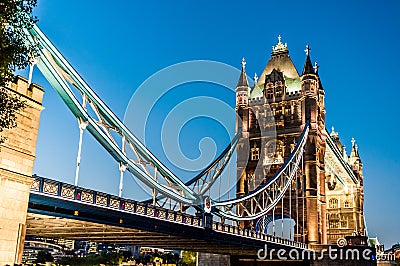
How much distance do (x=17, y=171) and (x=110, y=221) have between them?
7.91 meters

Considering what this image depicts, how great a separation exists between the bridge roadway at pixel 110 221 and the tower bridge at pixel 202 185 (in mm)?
61

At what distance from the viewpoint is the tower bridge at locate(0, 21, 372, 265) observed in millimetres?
21172

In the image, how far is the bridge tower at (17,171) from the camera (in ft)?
63.6

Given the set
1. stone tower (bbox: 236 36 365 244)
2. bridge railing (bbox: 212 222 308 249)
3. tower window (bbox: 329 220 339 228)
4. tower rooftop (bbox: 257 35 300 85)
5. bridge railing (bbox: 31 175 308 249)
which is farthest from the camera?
tower window (bbox: 329 220 339 228)

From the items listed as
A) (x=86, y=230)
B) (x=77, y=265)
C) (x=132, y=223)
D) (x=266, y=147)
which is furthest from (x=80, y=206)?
(x=77, y=265)

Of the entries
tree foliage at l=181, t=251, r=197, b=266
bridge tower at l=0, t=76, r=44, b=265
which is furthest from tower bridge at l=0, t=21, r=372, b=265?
tree foliage at l=181, t=251, r=197, b=266

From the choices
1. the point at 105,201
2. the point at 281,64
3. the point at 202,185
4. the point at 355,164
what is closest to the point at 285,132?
the point at 281,64

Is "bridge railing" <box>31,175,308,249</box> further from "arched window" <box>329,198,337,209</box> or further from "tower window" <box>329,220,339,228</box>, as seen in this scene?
"arched window" <box>329,198,337,209</box>

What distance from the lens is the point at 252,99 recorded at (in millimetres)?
78750

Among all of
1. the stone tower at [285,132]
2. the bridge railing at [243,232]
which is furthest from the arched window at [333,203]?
the bridge railing at [243,232]

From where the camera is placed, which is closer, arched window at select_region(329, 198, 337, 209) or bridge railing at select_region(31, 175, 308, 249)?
bridge railing at select_region(31, 175, 308, 249)

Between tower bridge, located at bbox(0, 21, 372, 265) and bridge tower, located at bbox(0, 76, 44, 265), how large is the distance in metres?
0.04

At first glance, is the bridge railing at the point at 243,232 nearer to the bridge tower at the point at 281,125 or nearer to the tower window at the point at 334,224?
the bridge tower at the point at 281,125

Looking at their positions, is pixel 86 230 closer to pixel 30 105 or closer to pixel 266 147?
pixel 30 105
